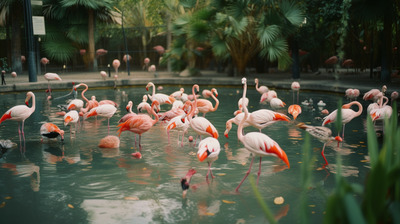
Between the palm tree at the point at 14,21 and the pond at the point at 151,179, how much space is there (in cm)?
1442

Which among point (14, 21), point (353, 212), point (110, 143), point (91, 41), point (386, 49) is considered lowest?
point (110, 143)

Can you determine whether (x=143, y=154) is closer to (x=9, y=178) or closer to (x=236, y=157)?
(x=236, y=157)

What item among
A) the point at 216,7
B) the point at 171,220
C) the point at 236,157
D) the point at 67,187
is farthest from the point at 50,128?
the point at 216,7

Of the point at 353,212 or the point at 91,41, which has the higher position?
the point at 91,41

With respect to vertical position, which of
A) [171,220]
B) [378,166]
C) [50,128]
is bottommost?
[171,220]

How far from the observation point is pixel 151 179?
5.49 m

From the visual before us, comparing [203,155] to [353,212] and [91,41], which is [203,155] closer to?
[353,212]

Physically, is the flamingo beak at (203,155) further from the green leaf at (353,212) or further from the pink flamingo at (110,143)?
the green leaf at (353,212)

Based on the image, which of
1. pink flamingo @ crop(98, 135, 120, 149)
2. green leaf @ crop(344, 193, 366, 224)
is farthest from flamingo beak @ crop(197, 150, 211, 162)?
green leaf @ crop(344, 193, 366, 224)

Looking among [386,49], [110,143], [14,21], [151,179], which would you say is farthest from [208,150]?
[14,21]

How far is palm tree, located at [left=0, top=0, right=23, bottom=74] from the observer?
2077cm

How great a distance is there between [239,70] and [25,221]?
1566cm

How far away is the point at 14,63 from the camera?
22.1 metres

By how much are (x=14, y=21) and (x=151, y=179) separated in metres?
19.1
